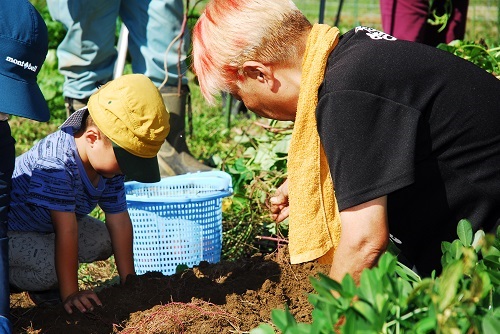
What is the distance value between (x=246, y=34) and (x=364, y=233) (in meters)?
0.58

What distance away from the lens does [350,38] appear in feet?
6.73

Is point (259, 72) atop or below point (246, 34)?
below

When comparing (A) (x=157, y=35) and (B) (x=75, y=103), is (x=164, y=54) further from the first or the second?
(B) (x=75, y=103)

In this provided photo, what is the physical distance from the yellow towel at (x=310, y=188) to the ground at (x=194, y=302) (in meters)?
0.34

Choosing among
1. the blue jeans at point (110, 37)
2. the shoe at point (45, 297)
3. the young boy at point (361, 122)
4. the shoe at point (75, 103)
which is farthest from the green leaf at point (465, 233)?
the shoe at point (75, 103)

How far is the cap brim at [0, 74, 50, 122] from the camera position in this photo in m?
2.10

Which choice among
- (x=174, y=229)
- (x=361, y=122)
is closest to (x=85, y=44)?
(x=174, y=229)

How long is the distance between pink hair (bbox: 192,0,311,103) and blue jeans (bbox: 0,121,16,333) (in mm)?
672

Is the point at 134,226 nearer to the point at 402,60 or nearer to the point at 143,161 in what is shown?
the point at 143,161

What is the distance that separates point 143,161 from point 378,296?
156 cm

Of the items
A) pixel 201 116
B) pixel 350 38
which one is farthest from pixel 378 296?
pixel 201 116

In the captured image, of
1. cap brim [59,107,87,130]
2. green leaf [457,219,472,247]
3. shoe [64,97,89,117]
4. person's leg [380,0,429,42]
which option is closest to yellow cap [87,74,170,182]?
cap brim [59,107,87,130]

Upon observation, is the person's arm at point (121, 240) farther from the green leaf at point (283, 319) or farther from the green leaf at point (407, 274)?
the green leaf at point (283, 319)

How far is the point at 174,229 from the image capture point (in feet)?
10.3
